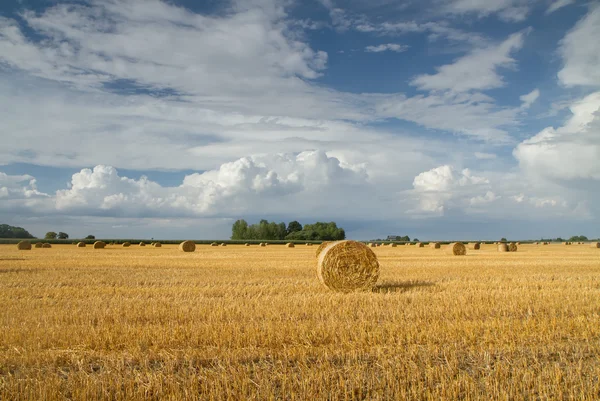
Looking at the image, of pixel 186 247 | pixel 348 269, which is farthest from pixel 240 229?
pixel 348 269

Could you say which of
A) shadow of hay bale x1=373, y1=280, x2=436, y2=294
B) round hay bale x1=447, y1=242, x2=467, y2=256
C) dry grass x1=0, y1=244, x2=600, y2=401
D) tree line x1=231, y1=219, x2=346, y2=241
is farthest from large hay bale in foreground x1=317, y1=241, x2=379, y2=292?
tree line x1=231, y1=219, x2=346, y2=241

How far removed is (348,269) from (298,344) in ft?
23.0

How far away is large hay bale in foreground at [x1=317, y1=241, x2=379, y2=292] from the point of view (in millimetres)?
13758

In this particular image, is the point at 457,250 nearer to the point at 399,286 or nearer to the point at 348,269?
the point at 399,286

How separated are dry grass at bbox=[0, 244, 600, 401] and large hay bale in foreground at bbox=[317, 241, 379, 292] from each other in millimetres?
1315

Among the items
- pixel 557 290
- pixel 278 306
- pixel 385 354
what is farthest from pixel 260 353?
pixel 557 290

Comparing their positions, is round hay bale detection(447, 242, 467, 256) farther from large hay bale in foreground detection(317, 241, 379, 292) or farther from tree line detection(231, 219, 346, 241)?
tree line detection(231, 219, 346, 241)

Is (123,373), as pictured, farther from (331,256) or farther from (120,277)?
(120,277)

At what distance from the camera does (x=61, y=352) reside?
684 cm

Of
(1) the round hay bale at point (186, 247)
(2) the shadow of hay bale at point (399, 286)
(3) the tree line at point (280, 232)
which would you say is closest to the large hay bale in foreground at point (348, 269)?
(2) the shadow of hay bale at point (399, 286)

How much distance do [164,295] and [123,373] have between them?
6.37 meters

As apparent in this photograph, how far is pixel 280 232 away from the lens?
119 meters

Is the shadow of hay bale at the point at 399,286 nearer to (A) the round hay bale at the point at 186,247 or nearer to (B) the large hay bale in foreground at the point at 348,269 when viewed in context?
(B) the large hay bale in foreground at the point at 348,269

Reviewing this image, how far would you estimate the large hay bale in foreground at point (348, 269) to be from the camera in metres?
13.8
